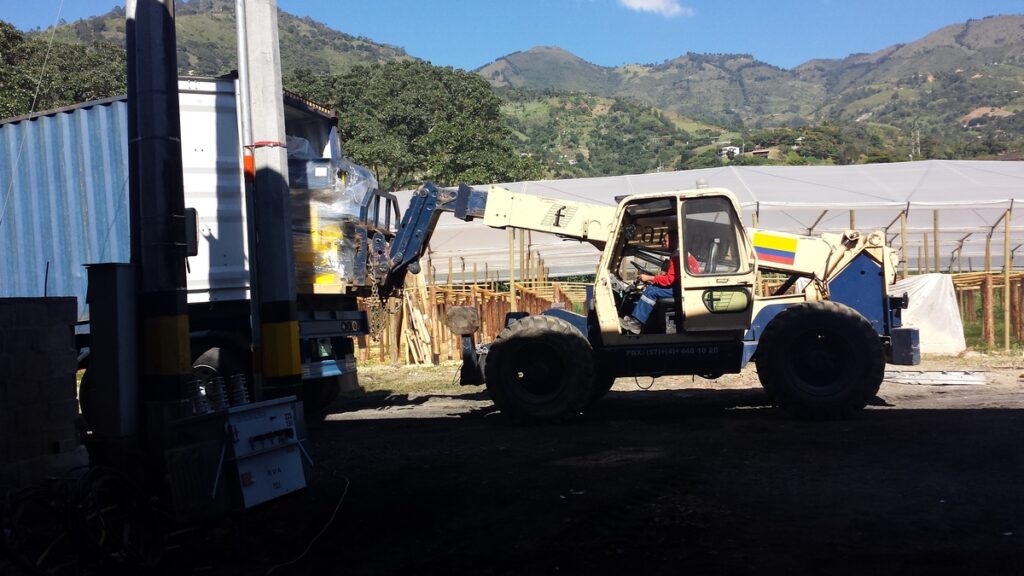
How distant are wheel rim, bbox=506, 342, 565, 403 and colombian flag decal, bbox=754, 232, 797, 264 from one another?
109 inches

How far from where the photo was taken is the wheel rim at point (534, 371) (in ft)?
31.9

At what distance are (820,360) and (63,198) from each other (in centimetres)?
872

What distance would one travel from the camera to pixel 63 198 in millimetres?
9961

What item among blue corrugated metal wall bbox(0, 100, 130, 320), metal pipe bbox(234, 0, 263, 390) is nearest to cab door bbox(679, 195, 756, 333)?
metal pipe bbox(234, 0, 263, 390)

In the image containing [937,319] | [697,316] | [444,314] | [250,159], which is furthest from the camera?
[444,314]

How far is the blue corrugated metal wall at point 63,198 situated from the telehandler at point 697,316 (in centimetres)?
339

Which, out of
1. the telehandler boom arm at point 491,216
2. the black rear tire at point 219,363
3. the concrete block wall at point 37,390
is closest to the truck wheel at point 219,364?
the black rear tire at point 219,363

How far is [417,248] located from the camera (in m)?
10.6


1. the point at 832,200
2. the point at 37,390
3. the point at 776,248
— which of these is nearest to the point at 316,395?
the point at 37,390

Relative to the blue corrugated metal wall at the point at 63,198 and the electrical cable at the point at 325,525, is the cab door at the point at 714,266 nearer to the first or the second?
the electrical cable at the point at 325,525

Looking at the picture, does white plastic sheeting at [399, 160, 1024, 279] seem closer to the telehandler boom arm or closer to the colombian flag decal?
the colombian flag decal

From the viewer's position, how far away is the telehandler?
30.6 ft

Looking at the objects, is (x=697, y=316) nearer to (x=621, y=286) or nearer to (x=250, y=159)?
(x=621, y=286)

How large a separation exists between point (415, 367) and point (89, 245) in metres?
8.90
